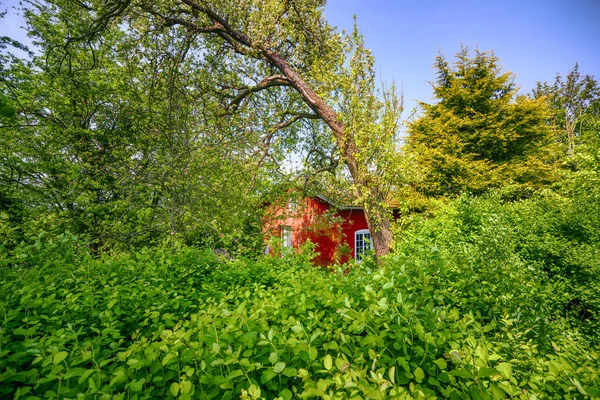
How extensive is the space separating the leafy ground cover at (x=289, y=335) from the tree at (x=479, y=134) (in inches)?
492

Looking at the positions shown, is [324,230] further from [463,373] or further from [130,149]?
[463,373]

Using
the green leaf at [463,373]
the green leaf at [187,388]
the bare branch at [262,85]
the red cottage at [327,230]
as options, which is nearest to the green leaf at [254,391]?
the green leaf at [187,388]

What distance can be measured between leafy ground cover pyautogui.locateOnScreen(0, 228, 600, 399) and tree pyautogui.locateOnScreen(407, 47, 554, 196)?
492 inches

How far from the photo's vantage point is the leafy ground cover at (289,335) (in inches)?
45.2

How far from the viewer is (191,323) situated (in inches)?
71.5

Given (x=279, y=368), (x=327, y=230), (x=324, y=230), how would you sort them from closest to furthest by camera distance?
(x=279, y=368) → (x=327, y=230) → (x=324, y=230)

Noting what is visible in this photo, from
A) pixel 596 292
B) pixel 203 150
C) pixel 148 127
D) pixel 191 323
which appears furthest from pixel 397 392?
pixel 148 127

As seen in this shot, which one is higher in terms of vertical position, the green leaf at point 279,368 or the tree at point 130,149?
the tree at point 130,149

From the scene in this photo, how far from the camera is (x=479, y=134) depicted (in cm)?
1505

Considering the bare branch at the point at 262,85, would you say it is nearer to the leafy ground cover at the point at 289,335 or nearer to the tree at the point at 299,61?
the tree at the point at 299,61

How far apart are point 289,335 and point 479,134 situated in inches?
693

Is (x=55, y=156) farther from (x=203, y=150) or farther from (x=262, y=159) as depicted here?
(x=262, y=159)

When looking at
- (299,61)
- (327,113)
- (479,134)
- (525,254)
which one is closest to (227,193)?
(327,113)

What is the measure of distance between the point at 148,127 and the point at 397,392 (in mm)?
9458
